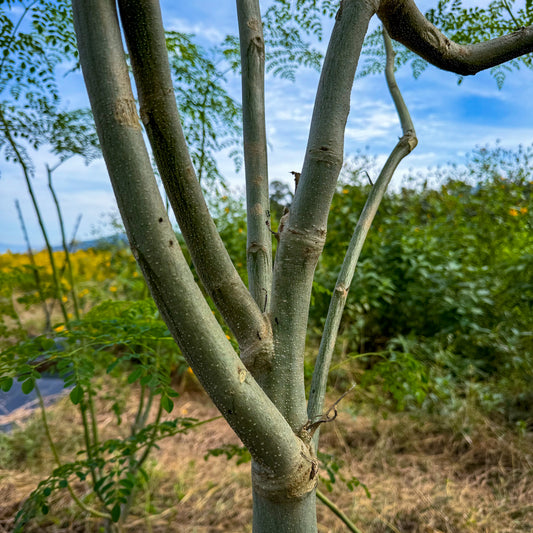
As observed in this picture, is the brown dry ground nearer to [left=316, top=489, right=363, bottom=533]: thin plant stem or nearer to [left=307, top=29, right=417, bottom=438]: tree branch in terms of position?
[left=316, top=489, right=363, bottom=533]: thin plant stem

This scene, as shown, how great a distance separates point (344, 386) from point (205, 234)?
3.03 meters

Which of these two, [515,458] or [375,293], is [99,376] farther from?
[515,458]

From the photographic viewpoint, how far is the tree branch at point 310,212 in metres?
0.87

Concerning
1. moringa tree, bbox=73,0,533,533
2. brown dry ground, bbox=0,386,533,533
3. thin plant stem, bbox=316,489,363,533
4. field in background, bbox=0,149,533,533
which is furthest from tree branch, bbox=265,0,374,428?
brown dry ground, bbox=0,386,533,533

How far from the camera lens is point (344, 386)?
354cm

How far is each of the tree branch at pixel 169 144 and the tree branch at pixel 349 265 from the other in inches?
13.0

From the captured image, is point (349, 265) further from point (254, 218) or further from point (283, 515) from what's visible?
point (283, 515)

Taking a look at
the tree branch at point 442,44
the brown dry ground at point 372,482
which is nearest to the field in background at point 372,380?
the brown dry ground at point 372,482

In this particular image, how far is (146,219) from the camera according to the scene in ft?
2.21

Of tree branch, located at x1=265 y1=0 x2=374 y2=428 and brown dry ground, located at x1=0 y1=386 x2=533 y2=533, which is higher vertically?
tree branch, located at x1=265 y1=0 x2=374 y2=428

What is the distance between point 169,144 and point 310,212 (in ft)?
0.98

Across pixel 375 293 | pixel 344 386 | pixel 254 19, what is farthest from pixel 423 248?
pixel 254 19

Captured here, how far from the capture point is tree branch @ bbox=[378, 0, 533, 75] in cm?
103

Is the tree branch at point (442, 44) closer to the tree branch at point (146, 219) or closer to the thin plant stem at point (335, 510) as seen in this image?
the tree branch at point (146, 219)
